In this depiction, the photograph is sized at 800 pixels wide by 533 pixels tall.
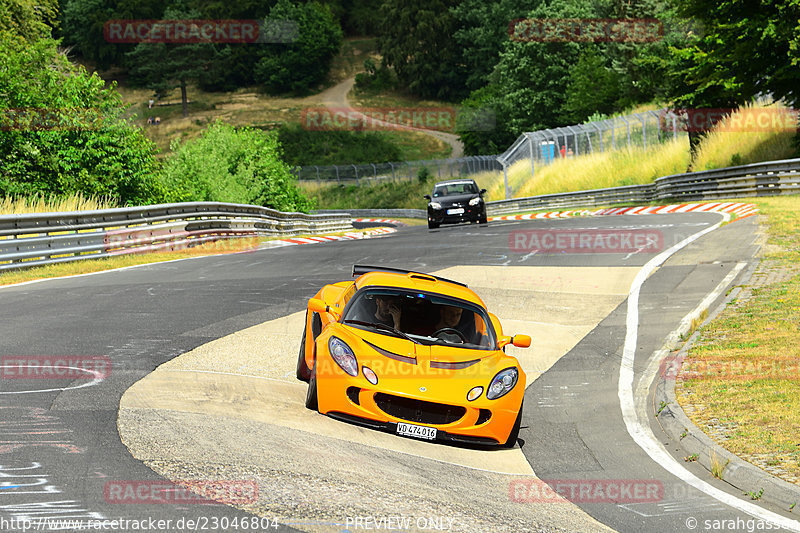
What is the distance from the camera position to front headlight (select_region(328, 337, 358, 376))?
8.02m

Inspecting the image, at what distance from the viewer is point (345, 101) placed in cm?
12369

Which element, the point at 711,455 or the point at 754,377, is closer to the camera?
the point at 711,455

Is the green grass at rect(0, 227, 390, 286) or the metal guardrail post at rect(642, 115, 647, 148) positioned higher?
the metal guardrail post at rect(642, 115, 647, 148)

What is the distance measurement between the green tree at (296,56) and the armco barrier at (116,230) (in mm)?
100362

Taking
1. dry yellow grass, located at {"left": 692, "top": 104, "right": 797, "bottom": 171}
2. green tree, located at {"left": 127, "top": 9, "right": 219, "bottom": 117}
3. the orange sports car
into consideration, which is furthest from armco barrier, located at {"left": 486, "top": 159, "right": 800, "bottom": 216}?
green tree, located at {"left": 127, "top": 9, "right": 219, "bottom": 117}

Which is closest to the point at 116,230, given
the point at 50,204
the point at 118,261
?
the point at 118,261

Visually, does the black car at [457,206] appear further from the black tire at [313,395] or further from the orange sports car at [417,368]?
the black tire at [313,395]

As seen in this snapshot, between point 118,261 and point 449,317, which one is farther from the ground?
point 449,317

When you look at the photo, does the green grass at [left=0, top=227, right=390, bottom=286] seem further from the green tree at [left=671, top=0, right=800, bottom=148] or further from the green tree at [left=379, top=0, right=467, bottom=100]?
the green tree at [left=379, top=0, right=467, bottom=100]

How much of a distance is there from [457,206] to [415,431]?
26.6 metres

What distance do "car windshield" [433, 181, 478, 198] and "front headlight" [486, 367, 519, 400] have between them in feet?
87.4

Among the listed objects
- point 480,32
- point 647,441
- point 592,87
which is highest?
point 480,32

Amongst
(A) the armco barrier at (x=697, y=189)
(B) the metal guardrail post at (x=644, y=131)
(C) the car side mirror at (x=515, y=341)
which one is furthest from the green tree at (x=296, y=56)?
(C) the car side mirror at (x=515, y=341)

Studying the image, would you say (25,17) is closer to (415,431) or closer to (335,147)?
(415,431)
